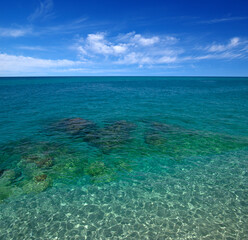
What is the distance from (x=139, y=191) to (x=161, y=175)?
2.88m

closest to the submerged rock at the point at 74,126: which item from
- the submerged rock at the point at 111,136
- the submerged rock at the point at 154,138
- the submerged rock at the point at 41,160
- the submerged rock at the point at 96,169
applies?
the submerged rock at the point at 111,136

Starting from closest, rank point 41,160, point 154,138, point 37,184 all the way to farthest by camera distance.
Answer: point 37,184, point 41,160, point 154,138

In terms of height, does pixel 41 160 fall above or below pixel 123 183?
above

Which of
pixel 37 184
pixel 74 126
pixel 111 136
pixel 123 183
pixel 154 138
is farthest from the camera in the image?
pixel 74 126

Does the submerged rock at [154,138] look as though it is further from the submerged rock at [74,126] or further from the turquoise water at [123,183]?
the submerged rock at [74,126]

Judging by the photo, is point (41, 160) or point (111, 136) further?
point (111, 136)

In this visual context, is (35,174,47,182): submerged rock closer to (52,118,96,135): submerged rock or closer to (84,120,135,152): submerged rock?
(84,120,135,152): submerged rock

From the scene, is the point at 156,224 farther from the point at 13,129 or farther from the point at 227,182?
the point at 13,129

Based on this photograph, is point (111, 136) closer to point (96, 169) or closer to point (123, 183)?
point (96, 169)

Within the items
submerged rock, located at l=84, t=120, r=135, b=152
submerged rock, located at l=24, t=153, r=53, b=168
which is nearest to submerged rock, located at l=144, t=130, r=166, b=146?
submerged rock, located at l=84, t=120, r=135, b=152

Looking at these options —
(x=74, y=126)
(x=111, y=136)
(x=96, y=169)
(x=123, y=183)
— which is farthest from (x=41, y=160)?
(x=74, y=126)

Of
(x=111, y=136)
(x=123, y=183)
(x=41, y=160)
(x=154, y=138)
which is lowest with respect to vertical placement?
(x=123, y=183)

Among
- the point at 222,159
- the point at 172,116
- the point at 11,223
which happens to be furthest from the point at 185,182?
the point at 172,116

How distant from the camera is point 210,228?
9.24 meters
